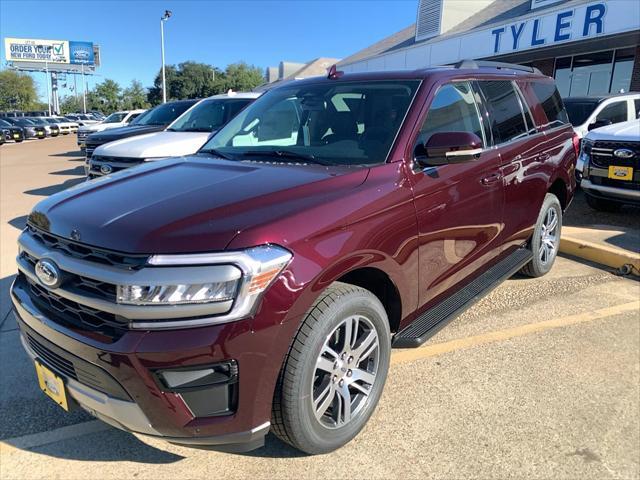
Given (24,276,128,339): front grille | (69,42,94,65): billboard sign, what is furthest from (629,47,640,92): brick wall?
(69,42,94,65): billboard sign

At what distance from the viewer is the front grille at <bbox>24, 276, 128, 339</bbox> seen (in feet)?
6.62

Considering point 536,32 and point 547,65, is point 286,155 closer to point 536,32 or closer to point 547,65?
point 536,32

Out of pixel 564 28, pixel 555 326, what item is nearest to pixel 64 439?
pixel 555 326

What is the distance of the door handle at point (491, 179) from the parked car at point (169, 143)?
3816mm

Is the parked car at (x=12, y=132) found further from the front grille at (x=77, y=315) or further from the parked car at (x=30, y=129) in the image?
the front grille at (x=77, y=315)

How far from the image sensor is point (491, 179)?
141 inches

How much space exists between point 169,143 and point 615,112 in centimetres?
829

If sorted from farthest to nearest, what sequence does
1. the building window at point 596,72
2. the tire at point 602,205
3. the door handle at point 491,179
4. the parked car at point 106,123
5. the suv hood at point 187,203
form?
the parked car at point 106,123, the building window at point 596,72, the tire at point 602,205, the door handle at point 491,179, the suv hood at point 187,203

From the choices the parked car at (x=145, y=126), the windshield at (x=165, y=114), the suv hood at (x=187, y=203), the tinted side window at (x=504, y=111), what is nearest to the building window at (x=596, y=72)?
the windshield at (x=165, y=114)

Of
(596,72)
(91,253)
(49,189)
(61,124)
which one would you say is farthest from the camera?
(61,124)

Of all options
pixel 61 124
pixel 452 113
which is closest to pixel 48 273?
pixel 452 113

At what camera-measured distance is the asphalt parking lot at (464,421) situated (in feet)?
8.07

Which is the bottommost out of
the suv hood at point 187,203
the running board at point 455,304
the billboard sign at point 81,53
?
the running board at point 455,304

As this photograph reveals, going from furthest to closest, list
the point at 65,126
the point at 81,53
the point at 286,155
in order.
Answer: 1. the point at 81,53
2. the point at 65,126
3. the point at 286,155
